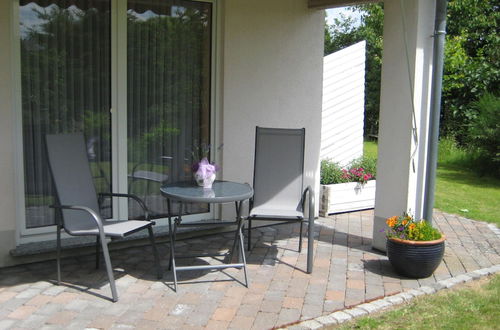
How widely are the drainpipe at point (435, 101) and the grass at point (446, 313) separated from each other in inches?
33.3

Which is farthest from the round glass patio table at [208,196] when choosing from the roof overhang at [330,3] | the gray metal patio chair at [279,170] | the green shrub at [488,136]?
the green shrub at [488,136]

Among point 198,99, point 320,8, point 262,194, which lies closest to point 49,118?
point 198,99

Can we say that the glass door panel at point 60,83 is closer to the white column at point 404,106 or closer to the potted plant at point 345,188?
the white column at point 404,106

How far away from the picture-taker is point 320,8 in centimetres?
579

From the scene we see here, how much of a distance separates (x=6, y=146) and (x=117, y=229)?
1.23 m

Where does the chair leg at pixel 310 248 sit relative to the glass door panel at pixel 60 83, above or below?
below

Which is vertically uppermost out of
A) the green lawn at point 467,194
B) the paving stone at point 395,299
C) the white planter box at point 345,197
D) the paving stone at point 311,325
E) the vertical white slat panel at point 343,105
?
the vertical white slat panel at point 343,105

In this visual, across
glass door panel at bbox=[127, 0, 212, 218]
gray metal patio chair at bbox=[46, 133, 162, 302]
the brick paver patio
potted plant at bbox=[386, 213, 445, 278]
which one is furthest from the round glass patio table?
potted plant at bbox=[386, 213, 445, 278]

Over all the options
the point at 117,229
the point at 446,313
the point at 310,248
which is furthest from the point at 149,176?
the point at 446,313

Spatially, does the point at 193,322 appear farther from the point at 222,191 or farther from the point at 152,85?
the point at 152,85

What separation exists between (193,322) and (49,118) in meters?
2.33

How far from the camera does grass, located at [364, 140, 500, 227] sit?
278 inches

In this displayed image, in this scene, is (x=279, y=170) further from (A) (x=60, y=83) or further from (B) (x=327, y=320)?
(A) (x=60, y=83)

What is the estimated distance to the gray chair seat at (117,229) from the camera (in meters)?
3.77
